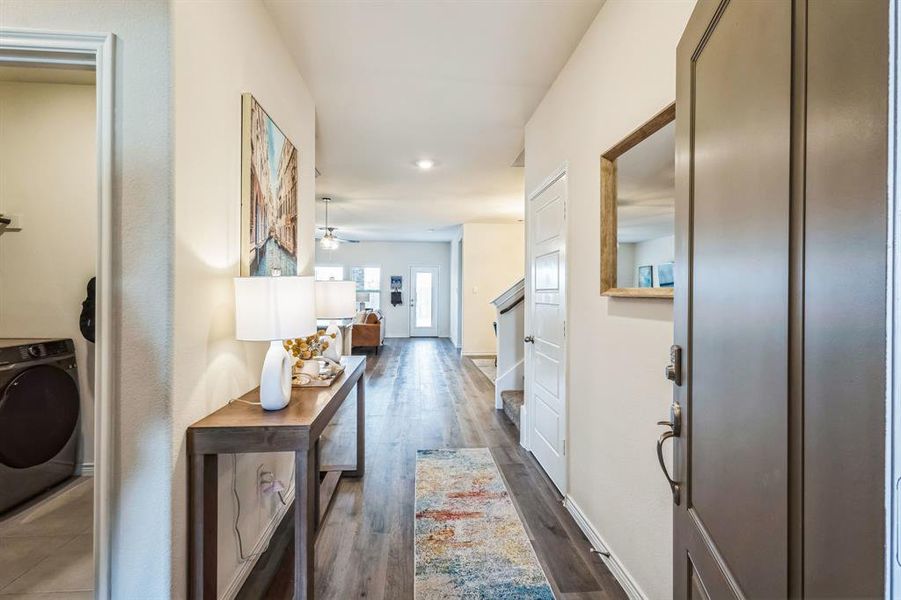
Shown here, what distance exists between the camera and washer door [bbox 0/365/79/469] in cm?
202

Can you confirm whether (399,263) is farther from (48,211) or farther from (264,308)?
(264,308)

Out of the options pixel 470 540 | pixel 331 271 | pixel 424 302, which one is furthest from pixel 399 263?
pixel 470 540

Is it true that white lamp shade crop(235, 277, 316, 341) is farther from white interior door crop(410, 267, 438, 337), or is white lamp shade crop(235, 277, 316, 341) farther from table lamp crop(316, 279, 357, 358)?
white interior door crop(410, 267, 438, 337)

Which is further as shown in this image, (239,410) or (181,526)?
(239,410)

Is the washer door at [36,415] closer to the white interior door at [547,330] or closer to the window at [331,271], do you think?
the white interior door at [547,330]

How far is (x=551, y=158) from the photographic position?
263cm

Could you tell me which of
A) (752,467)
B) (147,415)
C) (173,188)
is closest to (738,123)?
(752,467)

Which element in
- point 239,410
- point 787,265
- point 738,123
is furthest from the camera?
point 239,410

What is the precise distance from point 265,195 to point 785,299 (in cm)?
197

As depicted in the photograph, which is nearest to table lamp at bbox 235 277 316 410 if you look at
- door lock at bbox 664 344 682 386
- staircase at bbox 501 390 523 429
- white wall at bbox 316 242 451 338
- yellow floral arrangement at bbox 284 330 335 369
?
yellow floral arrangement at bbox 284 330 335 369

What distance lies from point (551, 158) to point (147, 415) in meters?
2.52

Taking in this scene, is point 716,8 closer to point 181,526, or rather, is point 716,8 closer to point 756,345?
point 756,345

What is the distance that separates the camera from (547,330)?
271 cm

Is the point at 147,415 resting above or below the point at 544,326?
below
